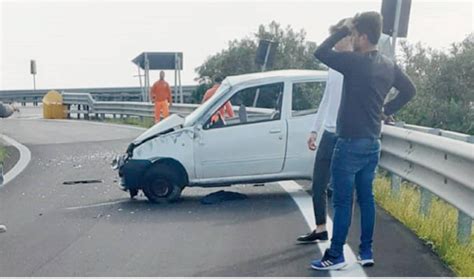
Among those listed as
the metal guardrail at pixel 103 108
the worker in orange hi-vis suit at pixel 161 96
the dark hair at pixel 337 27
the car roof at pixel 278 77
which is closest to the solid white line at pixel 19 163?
the car roof at pixel 278 77

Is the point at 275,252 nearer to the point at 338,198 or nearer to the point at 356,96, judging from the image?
the point at 338,198

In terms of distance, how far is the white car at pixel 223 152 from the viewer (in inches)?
376

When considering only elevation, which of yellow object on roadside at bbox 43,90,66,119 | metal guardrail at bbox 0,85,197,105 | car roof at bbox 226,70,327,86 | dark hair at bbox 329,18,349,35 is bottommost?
metal guardrail at bbox 0,85,197,105

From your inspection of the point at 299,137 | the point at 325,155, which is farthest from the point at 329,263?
the point at 299,137

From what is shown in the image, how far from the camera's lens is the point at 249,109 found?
9789 mm

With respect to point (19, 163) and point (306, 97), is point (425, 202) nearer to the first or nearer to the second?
point (306, 97)

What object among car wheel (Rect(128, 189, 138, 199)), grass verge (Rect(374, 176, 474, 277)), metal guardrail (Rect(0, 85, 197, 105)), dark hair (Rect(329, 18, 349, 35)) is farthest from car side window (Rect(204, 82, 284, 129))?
metal guardrail (Rect(0, 85, 197, 105))

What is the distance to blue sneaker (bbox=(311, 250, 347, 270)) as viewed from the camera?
5883 millimetres

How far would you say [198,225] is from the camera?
7.90 meters

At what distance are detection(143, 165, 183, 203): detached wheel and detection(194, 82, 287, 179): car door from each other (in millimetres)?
347

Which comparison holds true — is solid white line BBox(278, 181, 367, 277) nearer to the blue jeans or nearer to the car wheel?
the blue jeans

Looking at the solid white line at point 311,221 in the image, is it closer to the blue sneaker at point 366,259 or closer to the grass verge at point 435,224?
the blue sneaker at point 366,259

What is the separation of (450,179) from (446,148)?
270mm

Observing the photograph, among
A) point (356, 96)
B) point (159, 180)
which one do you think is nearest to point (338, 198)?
point (356, 96)
